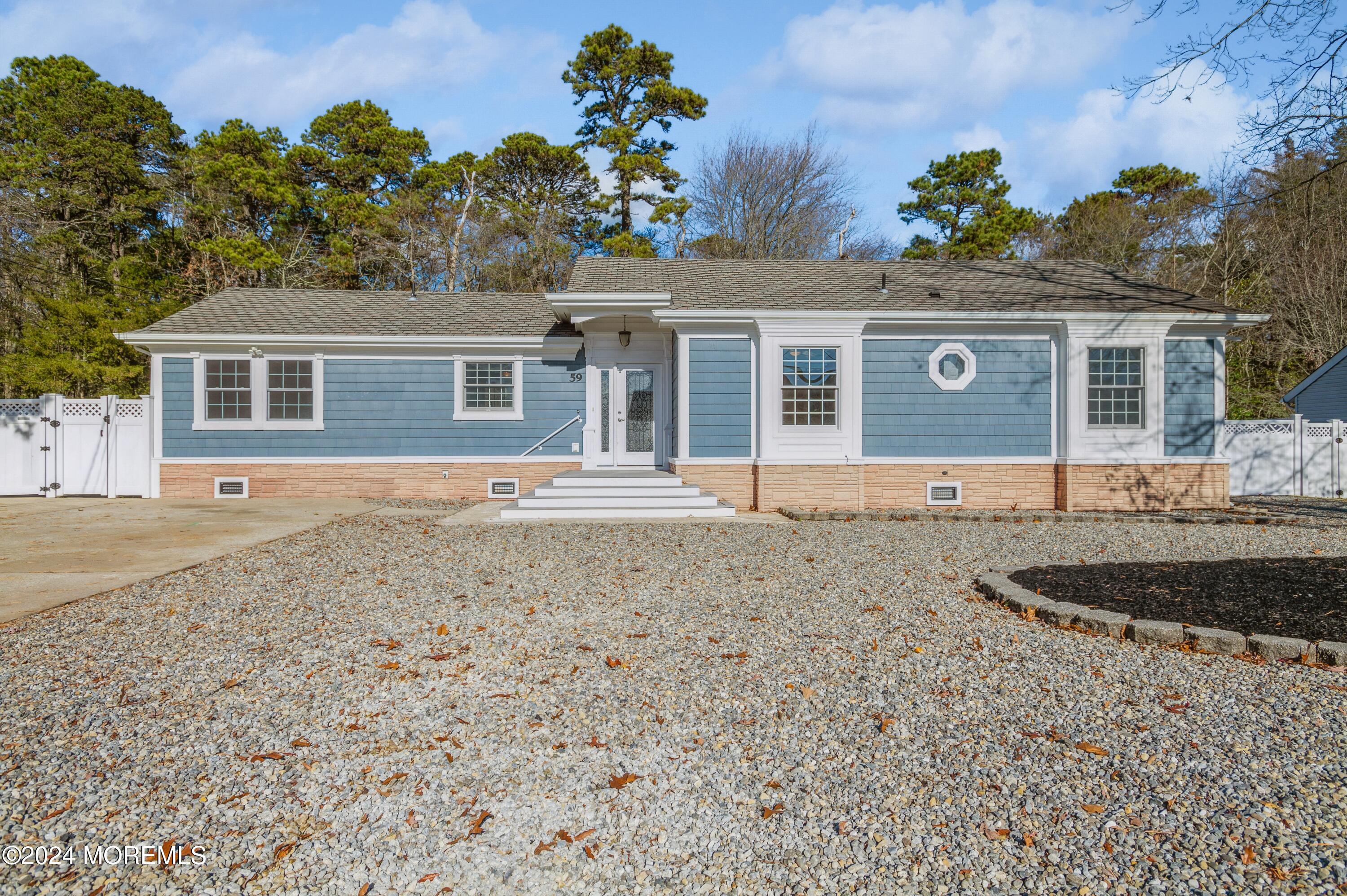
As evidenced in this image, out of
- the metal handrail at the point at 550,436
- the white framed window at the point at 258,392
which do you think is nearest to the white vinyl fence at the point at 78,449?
the white framed window at the point at 258,392

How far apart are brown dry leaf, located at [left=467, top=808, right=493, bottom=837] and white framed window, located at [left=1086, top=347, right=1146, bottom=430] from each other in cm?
1180

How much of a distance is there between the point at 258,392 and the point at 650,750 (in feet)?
40.5

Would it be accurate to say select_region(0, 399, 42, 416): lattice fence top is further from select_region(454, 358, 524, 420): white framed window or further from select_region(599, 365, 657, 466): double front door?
select_region(599, 365, 657, 466): double front door

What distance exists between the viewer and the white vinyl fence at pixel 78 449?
12.5 metres

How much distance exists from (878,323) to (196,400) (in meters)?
11.6

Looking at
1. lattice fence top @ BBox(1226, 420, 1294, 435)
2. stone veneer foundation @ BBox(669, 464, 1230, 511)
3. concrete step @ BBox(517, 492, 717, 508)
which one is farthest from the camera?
lattice fence top @ BBox(1226, 420, 1294, 435)

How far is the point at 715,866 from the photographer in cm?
220

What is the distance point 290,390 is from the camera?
1285cm

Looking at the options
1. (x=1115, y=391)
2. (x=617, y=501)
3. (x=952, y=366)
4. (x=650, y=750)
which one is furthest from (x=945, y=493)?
(x=650, y=750)

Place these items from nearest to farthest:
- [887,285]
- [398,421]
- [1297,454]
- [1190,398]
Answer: [1190,398] < [887,285] < [398,421] < [1297,454]

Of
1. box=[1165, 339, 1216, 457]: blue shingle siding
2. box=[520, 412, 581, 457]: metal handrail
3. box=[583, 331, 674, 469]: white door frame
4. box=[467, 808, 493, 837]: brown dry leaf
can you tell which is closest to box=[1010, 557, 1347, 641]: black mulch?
box=[467, 808, 493, 837]: brown dry leaf

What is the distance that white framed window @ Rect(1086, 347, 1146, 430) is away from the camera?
1166cm

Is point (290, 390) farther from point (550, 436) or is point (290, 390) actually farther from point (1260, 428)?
Answer: point (1260, 428)
